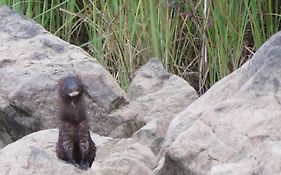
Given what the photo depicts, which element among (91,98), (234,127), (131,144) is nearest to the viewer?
(234,127)

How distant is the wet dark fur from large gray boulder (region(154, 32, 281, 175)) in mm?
396

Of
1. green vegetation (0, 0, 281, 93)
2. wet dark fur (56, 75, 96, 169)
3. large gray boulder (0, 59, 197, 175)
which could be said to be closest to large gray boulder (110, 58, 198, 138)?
large gray boulder (0, 59, 197, 175)

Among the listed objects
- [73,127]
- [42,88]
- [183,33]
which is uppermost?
[73,127]

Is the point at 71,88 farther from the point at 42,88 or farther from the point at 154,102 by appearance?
the point at 154,102

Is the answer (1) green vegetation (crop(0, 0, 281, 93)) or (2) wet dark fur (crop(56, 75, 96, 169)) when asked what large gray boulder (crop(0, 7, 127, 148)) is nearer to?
(2) wet dark fur (crop(56, 75, 96, 169))

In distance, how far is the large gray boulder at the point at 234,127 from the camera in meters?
4.38

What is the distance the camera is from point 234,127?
4547 millimetres

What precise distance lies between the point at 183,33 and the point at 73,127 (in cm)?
292

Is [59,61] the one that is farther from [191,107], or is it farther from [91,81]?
[191,107]

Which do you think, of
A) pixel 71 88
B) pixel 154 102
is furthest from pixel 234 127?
pixel 154 102

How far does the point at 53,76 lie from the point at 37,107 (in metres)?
→ 0.24

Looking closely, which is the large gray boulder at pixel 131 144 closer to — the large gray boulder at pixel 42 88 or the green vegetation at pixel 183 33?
the large gray boulder at pixel 42 88

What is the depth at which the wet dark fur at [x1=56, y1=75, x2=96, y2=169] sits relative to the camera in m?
4.93

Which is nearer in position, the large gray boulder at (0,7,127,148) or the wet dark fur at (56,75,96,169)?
the wet dark fur at (56,75,96,169)
